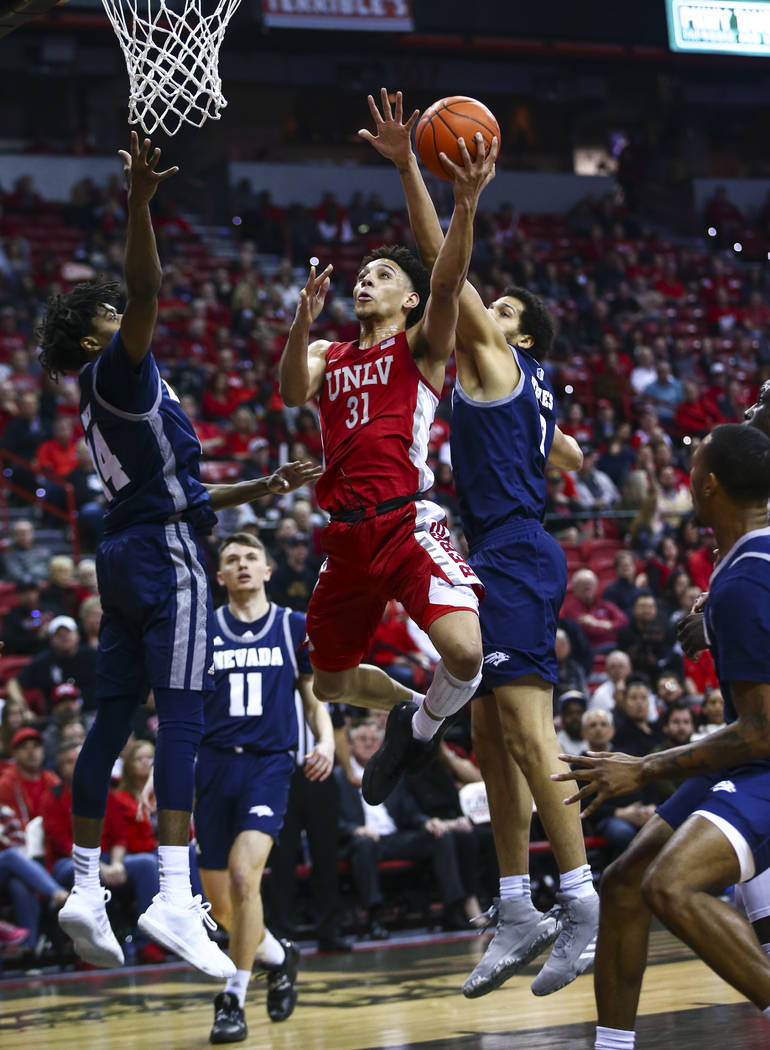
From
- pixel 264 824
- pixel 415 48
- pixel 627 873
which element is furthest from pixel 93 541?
pixel 415 48

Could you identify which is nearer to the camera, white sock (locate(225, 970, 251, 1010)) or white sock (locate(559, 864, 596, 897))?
white sock (locate(559, 864, 596, 897))

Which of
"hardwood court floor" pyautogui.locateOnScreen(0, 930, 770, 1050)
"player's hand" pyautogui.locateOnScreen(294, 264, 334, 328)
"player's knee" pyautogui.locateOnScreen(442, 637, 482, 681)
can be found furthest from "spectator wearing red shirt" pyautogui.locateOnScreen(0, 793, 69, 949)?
"player's hand" pyautogui.locateOnScreen(294, 264, 334, 328)

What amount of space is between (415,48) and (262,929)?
18.5m

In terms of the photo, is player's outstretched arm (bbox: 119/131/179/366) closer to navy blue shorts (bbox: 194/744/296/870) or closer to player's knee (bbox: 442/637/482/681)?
player's knee (bbox: 442/637/482/681)

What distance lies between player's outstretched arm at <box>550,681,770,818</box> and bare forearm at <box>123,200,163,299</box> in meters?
2.17

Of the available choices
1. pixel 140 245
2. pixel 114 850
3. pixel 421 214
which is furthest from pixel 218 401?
pixel 140 245

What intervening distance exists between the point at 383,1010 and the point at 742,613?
3799 mm

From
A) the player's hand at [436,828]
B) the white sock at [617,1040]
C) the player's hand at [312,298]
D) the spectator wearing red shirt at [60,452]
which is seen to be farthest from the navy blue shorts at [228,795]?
the spectator wearing red shirt at [60,452]

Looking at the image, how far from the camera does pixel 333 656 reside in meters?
5.49

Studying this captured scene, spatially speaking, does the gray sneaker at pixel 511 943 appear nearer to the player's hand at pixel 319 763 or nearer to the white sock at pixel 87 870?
the white sock at pixel 87 870

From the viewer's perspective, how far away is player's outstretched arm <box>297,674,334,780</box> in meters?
7.38

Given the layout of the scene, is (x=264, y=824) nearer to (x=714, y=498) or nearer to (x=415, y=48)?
(x=714, y=498)

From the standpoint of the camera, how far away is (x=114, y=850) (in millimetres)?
9070

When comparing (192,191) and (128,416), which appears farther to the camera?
(192,191)
